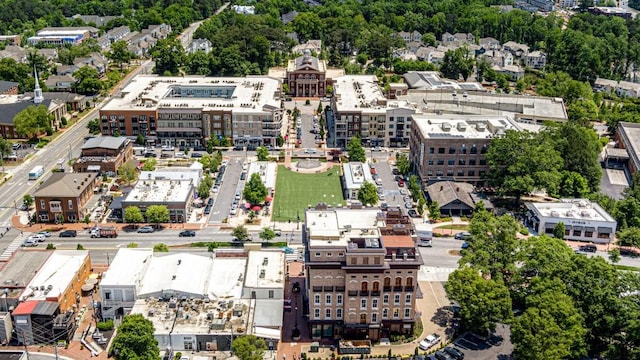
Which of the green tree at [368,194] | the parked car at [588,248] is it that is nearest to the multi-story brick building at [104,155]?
the green tree at [368,194]

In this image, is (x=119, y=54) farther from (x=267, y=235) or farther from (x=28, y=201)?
(x=267, y=235)

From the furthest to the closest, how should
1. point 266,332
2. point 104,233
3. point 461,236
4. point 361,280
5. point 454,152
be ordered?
point 454,152 < point 461,236 < point 104,233 < point 266,332 < point 361,280

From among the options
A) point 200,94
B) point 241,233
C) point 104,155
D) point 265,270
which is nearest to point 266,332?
point 265,270

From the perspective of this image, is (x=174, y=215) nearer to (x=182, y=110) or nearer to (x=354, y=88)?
(x=182, y=110)

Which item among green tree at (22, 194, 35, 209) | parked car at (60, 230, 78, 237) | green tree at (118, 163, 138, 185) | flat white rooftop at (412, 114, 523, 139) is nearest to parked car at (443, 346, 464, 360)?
flat white rooftop at (412, 114, 523, 139)

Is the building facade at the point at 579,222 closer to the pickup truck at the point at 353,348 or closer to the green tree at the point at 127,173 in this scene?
the pickup truck at the point at 353,348
